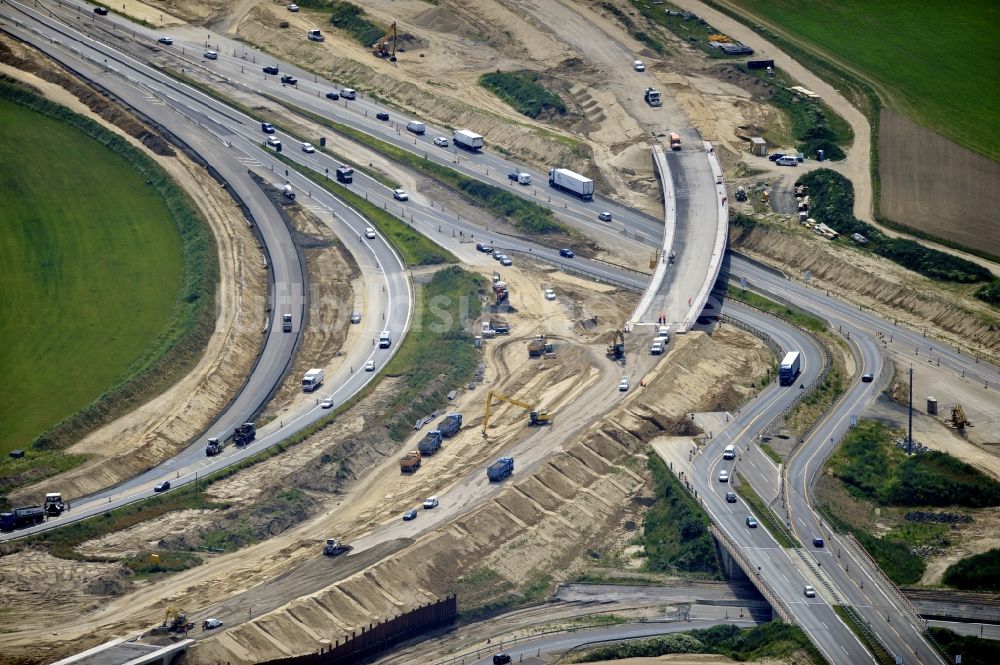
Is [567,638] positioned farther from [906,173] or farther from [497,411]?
[906,173]

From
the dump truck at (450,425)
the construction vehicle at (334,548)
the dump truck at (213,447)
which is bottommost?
the construction vehicle at (334,548)

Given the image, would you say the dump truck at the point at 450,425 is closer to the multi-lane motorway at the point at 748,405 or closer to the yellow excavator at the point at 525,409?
the yellow excavator at the point at 525,409

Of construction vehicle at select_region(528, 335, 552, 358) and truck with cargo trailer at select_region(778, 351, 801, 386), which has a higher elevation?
construction vehicle at select_region(528, 335, 552, 358)

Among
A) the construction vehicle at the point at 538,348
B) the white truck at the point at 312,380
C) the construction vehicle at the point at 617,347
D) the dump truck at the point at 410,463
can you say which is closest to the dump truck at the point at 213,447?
the white truck at the point at 312,380

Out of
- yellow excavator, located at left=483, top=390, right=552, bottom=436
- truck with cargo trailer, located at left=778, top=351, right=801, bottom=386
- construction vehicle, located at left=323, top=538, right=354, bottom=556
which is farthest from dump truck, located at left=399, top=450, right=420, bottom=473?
truck with cargo trailer, located at left=778, top=351, right=801, bottom=386

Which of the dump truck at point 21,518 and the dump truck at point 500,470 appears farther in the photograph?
the dump truck at point 500,470

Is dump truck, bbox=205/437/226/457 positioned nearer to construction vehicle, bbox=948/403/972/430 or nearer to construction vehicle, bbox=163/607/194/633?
construction vehicle, bbox=163/607/194/633

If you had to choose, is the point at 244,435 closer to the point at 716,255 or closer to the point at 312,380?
the point at 312,380

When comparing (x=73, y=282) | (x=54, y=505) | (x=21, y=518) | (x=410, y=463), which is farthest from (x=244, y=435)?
(x=73, y=282)
